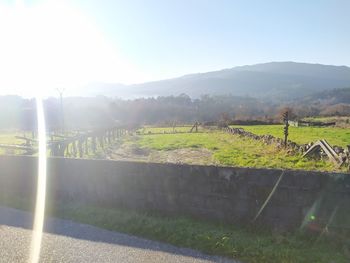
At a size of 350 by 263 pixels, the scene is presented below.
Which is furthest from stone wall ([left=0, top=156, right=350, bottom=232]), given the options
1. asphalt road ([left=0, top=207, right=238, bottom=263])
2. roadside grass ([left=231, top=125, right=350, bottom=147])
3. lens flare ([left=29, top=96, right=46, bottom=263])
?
roadside grass ([left=231, top=125, right=350, bottom=147])

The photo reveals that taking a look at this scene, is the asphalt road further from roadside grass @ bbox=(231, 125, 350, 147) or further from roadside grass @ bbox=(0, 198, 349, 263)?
roadside grass @ bbox=(231, 125, 350, 147)

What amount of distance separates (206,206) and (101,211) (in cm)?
206

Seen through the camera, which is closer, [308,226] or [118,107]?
[308,226]

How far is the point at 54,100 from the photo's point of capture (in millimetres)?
91375

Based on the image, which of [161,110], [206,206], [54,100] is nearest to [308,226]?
[206,206]

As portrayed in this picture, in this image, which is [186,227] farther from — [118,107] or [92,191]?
[118,107]

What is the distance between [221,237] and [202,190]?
3.80 ft

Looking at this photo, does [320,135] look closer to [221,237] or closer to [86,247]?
[221,237]

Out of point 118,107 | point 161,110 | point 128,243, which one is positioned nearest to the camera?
point 128,243

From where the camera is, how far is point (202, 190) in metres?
6.68

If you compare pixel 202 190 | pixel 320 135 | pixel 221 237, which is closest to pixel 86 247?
pixel 221 237

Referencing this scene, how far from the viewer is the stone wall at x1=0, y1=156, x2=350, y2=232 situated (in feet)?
19.1

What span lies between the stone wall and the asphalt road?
1.21 m

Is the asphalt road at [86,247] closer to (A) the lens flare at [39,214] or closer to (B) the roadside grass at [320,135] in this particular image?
(A) the lens flare at [39,214]
